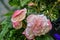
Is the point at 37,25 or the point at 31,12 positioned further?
the point at 31,12

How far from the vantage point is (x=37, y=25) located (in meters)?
1.06

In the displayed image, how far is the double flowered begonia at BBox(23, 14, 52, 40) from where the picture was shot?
1.06 metres

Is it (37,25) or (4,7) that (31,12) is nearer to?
(37,25)

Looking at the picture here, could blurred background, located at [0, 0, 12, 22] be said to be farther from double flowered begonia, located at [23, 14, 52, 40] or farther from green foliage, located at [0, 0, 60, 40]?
double flowered begonia, located at [23, 14, 52, 40]

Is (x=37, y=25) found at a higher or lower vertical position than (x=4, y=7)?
higher

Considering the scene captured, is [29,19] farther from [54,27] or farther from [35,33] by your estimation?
[54,27]

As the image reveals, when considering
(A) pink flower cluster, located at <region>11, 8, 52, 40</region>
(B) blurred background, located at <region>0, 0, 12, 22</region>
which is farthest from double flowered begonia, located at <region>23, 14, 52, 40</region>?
(B) blurred background, located at <region>0, 0, 12, 22</region>

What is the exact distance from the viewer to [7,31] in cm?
120

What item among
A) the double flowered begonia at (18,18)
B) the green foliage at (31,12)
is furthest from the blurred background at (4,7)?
the double flowered begonia at (18,18)

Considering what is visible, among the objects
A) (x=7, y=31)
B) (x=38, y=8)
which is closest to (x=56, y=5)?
(x=38, y=8)

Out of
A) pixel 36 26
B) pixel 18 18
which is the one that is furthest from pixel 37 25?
pixel 18 18

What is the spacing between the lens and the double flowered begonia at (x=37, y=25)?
3.47 feet

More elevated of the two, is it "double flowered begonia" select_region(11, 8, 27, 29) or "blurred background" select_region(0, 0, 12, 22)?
"double flowered begonia" select_region(11, 8, 27, 29)

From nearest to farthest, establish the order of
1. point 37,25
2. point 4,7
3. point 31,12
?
point 37,25
point 31,12
point 4,7
